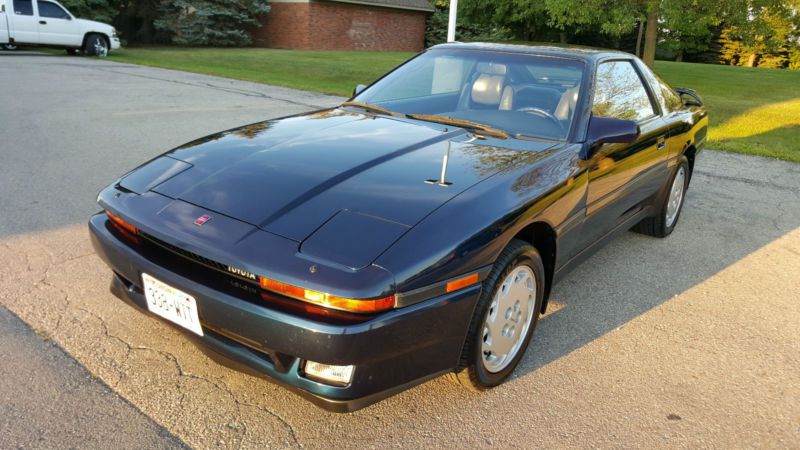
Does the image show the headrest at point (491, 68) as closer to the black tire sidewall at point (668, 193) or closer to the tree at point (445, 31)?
the black tire sidewall at point (668, 193)

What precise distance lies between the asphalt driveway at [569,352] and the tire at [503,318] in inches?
4.4

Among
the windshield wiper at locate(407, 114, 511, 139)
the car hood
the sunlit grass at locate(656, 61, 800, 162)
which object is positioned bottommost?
the sunlit grass at locate(656, 61, 800, 162)

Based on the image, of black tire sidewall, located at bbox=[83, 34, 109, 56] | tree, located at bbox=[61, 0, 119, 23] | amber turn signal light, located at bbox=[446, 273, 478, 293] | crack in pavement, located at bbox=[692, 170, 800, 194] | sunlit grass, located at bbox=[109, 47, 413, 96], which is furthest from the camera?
tree, located at bbox=[61, 0, 119, 23]

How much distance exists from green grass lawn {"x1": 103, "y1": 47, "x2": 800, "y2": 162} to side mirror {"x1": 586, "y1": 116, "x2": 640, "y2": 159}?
5.94 meters

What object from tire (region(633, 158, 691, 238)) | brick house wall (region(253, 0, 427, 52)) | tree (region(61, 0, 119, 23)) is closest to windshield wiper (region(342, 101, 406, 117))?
tire (region(633, 158, 691, 238))

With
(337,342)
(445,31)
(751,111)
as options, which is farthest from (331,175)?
(445,31)

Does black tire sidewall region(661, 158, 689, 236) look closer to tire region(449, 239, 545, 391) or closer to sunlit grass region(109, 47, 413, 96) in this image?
tire region(449, 239, 545, 391)

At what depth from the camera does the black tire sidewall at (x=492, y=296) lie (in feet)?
8.01

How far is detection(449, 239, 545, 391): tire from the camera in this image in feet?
8.02

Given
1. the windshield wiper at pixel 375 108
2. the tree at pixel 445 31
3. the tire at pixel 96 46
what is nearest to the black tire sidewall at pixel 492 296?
the windshield wiper at pixel 375 108

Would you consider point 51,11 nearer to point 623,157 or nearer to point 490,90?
point 490,90

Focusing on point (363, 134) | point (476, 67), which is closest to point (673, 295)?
point (476, 67)

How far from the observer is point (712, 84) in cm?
1833

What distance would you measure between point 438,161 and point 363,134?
0.57m
